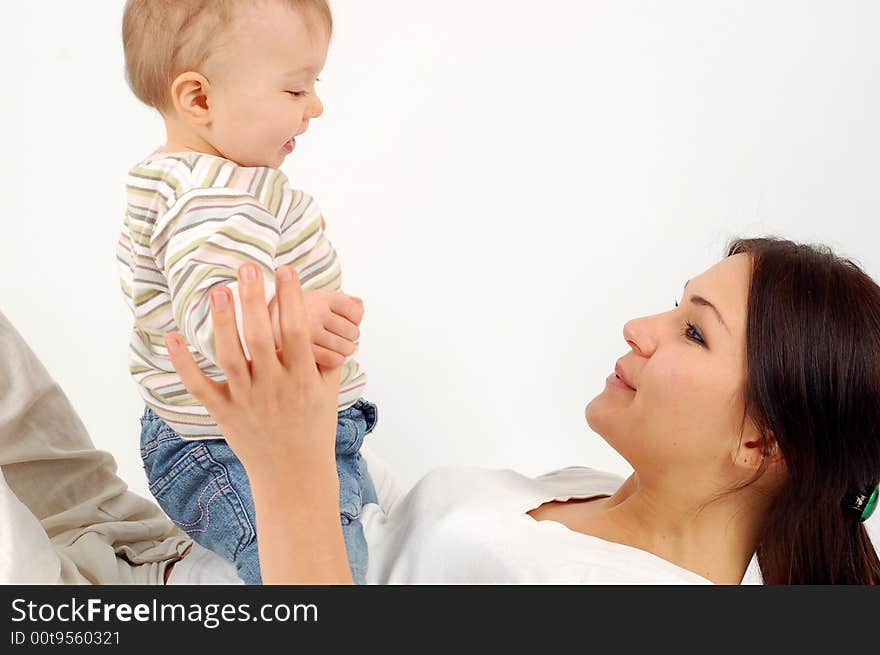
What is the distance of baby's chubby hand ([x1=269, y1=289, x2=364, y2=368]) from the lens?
1327mm

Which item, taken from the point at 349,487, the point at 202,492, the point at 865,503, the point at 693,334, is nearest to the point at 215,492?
the point at 202,492

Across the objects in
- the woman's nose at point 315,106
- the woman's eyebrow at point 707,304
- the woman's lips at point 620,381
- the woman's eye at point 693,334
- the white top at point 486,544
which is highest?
the woman's nose at point 315,106

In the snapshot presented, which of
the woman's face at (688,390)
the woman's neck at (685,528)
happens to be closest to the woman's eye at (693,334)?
the woman's face at (688,390)

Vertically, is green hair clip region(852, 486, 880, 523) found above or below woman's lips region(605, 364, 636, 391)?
below

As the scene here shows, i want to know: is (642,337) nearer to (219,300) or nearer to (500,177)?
(219,300)

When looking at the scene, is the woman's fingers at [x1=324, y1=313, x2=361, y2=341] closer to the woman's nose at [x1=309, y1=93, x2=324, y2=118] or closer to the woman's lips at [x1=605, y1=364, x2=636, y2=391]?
the woman's nose at [x1=309, y1=93, x2=324, y2=118]

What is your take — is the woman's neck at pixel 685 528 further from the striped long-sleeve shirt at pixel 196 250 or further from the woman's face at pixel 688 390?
the striped long-sleeve shirt at pixel 196 250

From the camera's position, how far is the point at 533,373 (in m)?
3.11

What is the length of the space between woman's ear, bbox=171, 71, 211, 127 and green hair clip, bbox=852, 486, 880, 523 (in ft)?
3.63

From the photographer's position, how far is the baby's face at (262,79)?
1.53 metres

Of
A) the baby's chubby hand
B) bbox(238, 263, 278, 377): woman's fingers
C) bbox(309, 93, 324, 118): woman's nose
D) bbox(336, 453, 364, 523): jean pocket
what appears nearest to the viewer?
bbox(238, 263, 278, 377): woman's fingers

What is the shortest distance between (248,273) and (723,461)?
2.75ft

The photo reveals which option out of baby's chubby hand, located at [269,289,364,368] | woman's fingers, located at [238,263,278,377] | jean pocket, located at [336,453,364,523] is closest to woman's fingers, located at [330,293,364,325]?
baby's chubby hand, located at [269,289,364,368]

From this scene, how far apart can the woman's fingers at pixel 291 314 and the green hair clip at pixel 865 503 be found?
96cm
